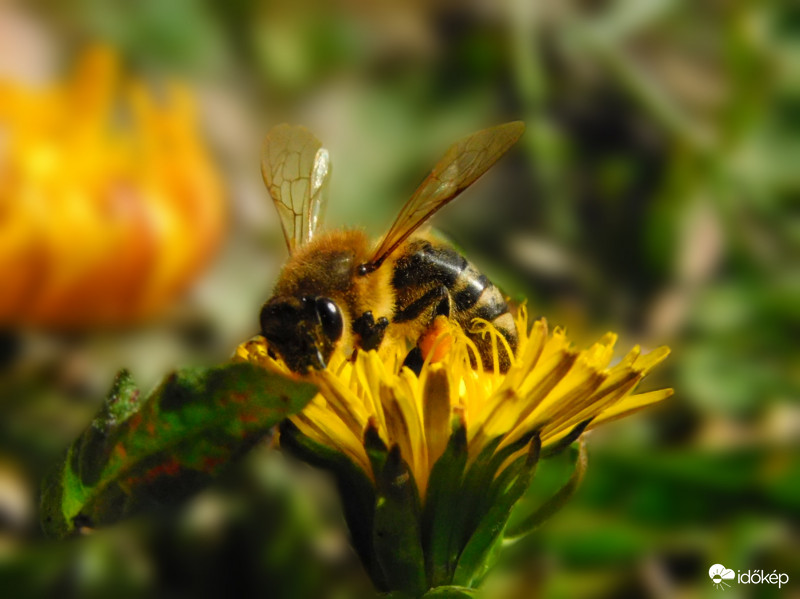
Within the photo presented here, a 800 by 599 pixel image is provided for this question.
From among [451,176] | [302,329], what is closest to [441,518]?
[302,329]

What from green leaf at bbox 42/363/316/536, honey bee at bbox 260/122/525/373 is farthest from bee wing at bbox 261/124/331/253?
green leaf at bbox 42/363/316/536

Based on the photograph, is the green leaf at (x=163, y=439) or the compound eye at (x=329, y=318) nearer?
the green leaf at (x=163, y=439)

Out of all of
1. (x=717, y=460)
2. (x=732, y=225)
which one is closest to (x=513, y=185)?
(x=732, y=225)

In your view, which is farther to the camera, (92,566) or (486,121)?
(486,121)

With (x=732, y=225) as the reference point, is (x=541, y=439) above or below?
below

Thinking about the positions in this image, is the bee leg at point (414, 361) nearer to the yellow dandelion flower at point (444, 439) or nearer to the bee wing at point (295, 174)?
the yellow dandelion flower at point (444, 439)

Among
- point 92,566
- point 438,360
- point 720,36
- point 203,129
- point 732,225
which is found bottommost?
point 438,360

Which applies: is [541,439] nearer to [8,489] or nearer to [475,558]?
[475,558]

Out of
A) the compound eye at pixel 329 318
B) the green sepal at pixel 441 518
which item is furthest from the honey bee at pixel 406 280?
the green sepal at pixel 441 518
